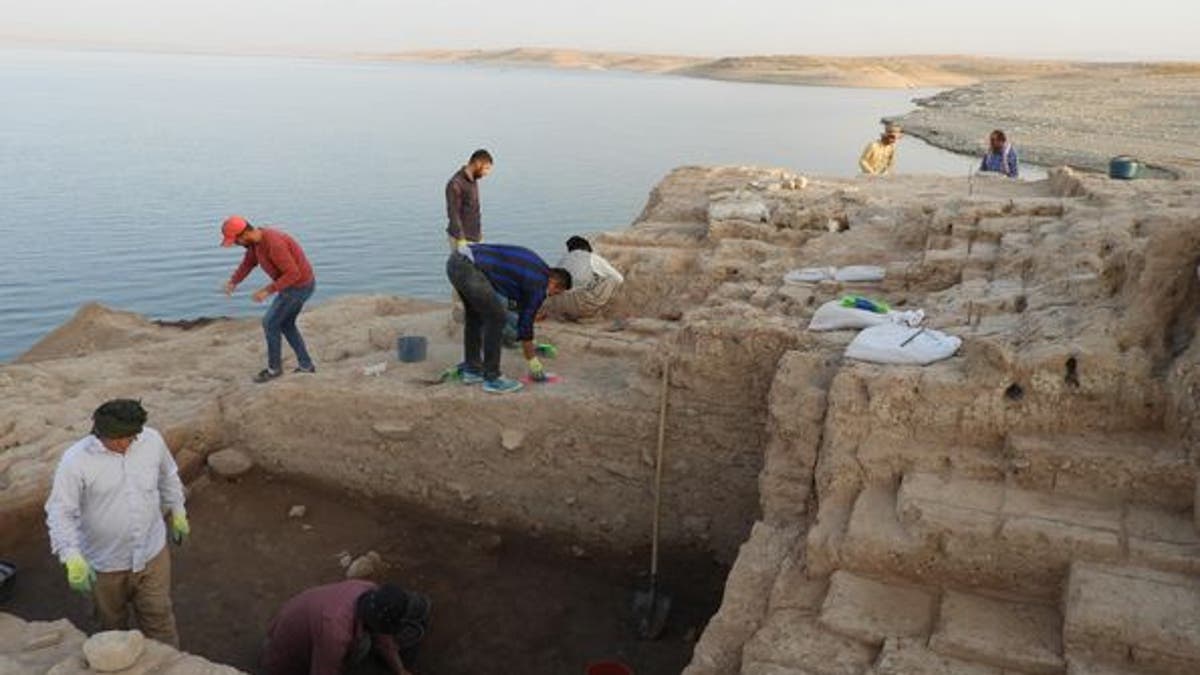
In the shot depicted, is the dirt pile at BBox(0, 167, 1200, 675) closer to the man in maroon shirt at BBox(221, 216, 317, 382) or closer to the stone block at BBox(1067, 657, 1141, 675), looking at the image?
the stone block at BBox(1067, 657, 1141, 675)

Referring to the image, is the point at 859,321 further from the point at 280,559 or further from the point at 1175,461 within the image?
the point at 280,559

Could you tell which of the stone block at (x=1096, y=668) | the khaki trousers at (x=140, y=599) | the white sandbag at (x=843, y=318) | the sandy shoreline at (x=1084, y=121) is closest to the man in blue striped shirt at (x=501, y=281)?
the white sandbag at (x=843, y=318)

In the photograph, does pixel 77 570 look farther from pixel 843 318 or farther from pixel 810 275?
pixel 810 275

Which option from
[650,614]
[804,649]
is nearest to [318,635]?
[650,614]

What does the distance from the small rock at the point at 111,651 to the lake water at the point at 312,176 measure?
32.6 feet

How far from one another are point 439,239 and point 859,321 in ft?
45.7

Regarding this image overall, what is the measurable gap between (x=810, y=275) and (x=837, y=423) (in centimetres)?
309

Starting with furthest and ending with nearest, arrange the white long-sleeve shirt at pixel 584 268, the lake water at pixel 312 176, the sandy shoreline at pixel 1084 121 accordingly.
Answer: the sandy shoreline at pixel 1084 121, the lake water at pixel 312 176, the white long-sleeve shirt at pixel 584 268

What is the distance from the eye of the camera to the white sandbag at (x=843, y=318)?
598cm

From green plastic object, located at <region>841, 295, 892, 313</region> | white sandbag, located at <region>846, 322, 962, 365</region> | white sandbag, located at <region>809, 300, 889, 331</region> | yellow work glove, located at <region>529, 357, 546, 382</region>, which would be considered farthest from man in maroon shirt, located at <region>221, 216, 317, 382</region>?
white sandbag, located at <region>846, 322, 962, 365</region>

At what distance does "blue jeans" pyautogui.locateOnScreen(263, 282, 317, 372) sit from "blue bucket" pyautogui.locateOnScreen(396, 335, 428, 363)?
796 mm

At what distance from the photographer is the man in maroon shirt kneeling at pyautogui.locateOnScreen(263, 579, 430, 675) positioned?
475cm

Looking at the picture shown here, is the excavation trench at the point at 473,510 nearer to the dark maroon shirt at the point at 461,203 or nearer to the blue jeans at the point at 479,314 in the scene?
the blue jeans at the point at 479,314

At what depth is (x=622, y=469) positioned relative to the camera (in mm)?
6742
